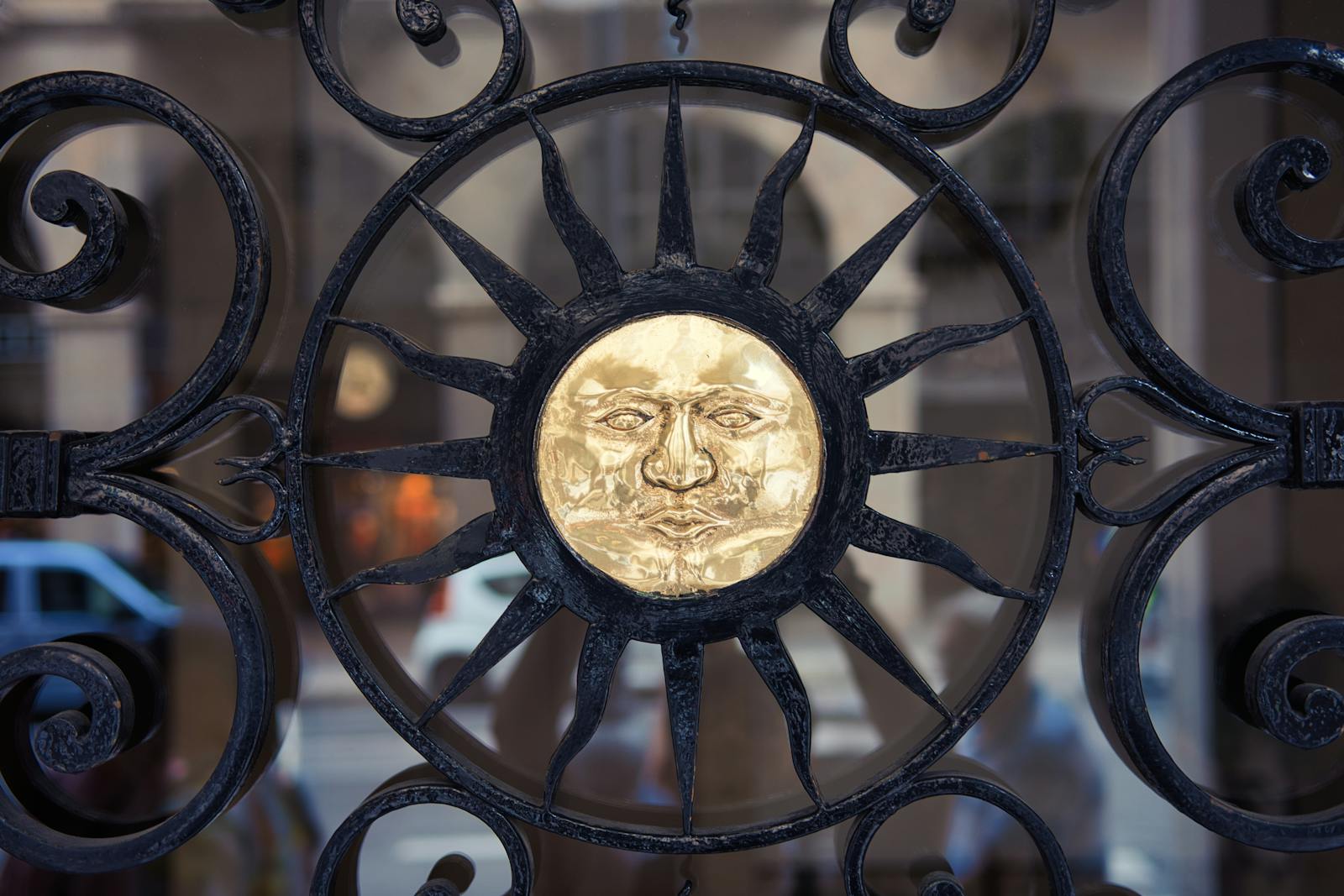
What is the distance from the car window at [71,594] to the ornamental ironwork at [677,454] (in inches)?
1.4

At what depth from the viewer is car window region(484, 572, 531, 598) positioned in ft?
1.55

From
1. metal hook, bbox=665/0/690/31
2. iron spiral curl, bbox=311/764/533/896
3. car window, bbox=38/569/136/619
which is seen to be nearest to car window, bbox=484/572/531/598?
iron spiral curl, bbox=311/764/533/896

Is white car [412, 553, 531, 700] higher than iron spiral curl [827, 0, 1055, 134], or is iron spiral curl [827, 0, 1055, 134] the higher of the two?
iron spiral curl [827, 0, 1055, 134]

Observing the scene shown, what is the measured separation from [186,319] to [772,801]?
457 mm

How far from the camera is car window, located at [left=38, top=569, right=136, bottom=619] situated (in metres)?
0.48

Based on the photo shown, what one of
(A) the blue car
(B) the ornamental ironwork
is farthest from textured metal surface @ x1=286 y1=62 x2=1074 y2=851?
(A) the blue car

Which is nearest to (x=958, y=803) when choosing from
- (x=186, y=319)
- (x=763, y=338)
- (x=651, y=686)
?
(x=651, y=686)

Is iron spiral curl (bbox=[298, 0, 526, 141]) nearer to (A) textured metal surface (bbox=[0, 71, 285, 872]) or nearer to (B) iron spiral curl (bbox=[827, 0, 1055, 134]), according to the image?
(A) textured metal surface (bbox=[0, 71, 285, 872])

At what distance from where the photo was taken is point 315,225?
0.48 m

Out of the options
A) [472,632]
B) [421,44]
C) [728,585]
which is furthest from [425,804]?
[421,44]

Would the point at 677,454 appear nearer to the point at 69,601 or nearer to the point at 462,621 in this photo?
the point at 462,621

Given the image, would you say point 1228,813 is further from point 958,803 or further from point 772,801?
point 772,801

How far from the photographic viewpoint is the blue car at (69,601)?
18.9 inches

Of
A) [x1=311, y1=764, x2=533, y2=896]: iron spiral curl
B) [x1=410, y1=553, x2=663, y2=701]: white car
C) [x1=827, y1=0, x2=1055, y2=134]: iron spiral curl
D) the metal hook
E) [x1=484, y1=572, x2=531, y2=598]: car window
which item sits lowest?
[x1=311, y1=764, x2=533, y2=896]: iron spiral curl
